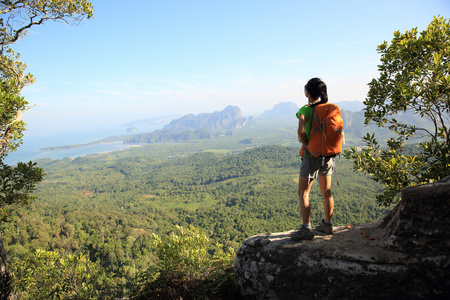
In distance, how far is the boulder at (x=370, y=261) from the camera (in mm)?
2820

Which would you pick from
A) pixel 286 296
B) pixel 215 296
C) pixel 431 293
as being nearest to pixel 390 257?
pixel 431 293

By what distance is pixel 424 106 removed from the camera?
14.0 feet

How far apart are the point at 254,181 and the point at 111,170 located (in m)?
102

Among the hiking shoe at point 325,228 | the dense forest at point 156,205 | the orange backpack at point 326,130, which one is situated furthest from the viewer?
the dense forest at point 156,205

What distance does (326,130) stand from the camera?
3.60 metres

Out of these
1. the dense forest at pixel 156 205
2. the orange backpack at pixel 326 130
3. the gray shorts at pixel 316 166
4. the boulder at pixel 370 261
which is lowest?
the dense forest at pixel 156 205

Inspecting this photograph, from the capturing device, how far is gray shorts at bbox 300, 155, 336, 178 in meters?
3.77

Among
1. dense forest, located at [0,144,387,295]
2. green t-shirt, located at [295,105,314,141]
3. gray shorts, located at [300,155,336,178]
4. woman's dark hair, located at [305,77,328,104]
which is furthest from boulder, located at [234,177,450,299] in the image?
dense forest, located at [0,144,387,295]

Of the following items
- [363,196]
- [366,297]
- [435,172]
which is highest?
[435,172]

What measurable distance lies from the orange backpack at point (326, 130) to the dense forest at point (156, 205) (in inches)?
190

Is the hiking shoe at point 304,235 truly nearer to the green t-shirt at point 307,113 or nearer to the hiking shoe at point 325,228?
the hiking shoe at point 325,228

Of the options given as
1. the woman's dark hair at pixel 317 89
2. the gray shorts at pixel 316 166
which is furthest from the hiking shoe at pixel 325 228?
the woman's dark hair at pixel 317 89

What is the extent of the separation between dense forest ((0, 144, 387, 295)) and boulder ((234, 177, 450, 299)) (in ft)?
10.3

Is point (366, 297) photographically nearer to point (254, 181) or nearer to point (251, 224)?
point (251, 224)
